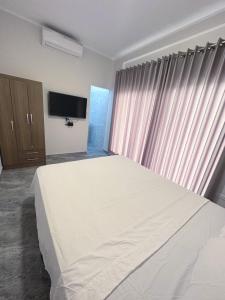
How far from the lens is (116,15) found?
223 cm

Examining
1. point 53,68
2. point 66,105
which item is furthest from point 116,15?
point 66,105

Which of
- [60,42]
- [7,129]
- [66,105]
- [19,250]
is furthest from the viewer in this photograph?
[66,105]

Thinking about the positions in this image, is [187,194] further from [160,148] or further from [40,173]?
[40,173]

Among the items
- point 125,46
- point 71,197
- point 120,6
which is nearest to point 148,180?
point 71,197

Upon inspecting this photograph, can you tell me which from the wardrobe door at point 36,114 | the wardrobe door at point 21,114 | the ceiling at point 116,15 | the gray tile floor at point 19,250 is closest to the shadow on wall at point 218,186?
the ceiling at point 116,15

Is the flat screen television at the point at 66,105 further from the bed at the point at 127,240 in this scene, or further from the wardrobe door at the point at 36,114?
the bed at the point at 127,240

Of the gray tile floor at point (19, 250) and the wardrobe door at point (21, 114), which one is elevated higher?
the wardrobe door at point (21, 114)

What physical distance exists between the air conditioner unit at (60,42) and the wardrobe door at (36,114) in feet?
2.96

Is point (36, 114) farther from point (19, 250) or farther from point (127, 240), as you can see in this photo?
point (127, 240)

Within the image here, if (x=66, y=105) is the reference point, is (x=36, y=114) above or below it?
below

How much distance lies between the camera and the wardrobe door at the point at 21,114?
8.20 feet

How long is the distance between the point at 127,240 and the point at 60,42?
3.57 metres

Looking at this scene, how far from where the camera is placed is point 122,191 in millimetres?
1433

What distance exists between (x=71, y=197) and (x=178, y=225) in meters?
0.88
